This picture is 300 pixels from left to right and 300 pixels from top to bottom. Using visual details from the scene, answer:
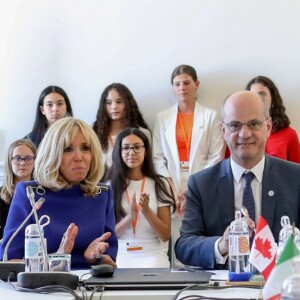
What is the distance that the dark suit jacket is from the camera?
106 inches

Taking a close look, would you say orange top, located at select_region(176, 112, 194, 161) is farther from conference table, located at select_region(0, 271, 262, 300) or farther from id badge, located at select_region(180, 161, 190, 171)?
conference table, located at select_region(0, 271, 262, 300)

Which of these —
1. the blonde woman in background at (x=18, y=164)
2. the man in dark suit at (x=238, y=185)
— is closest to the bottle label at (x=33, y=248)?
the man in dark suit at (x=238, y=185)

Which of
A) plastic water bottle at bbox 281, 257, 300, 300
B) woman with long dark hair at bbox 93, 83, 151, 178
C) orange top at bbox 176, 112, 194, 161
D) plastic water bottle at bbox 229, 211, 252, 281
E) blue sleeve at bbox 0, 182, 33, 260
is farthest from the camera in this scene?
woman with long dark hair at bbox 93, 83, 151, 178

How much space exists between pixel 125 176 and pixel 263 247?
278cm

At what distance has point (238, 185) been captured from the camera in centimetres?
280

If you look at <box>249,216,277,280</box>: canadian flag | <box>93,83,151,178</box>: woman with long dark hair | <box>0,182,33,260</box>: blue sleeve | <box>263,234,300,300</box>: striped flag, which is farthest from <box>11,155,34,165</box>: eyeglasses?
<box>263,234,300,300</box>: striped flag

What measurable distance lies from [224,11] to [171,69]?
65cm

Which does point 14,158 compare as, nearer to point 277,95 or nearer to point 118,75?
point 118,75

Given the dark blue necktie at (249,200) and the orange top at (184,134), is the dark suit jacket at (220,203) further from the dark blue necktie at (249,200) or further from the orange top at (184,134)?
the orange top at (184,134)

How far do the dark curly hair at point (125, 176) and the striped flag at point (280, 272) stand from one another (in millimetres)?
3062

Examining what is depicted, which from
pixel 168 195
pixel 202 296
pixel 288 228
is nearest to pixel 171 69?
pixel 168 195

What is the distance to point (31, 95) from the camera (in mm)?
5875

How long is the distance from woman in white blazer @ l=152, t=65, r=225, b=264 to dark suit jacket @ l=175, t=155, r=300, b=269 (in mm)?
2208

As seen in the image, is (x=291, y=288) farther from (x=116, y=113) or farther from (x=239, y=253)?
(x=116, y=113)
